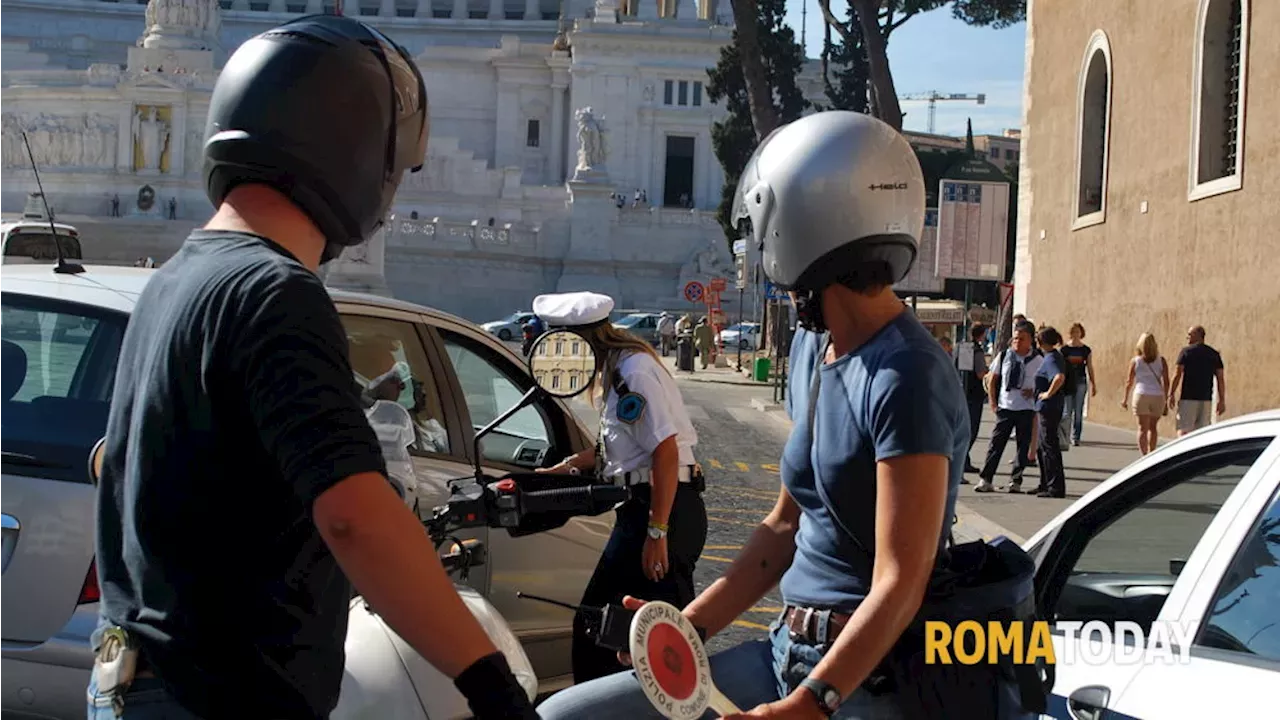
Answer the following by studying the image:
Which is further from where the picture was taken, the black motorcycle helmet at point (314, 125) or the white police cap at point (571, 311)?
the white police cap at point (571, 311)

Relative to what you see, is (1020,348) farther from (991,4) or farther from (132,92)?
(132,92)

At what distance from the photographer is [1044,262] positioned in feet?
84.6

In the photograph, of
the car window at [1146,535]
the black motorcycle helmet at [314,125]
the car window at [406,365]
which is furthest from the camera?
the car window at [406,365]

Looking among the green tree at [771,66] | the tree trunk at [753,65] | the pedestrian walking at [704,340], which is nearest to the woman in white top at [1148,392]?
the tree trunk at [753,65]

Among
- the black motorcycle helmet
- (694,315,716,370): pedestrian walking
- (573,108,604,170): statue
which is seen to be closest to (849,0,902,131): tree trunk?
(694,315,716,370): pedestrian walking

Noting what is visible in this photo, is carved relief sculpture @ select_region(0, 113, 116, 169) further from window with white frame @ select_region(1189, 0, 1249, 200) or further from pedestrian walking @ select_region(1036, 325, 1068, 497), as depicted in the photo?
pedestrian walking @ select_region(1036, 325, 1068, 497)

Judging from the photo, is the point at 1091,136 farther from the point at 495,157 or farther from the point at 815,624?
the point at 495,157

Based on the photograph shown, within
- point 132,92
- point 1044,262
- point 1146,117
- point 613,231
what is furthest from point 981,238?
point 132,92

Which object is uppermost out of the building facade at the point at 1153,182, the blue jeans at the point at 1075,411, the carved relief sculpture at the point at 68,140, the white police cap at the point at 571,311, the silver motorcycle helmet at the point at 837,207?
the carved relief sculpture at the point at 68,140

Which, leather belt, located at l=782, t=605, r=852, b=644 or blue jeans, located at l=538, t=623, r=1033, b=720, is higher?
leather belt, located at l=782, t=605, r=852, b=644

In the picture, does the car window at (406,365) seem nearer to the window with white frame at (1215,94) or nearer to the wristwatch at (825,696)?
the wristwatch at (825,696)

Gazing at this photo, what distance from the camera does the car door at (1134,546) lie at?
3.10m

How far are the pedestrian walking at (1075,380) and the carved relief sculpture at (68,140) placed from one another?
5595 cm

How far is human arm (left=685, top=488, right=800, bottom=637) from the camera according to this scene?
3002 mm
